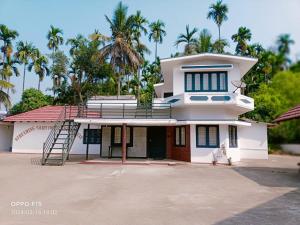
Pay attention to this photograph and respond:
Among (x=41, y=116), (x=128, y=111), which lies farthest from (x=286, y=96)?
(x=41, y=116)

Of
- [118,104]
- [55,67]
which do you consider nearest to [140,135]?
[118,104]

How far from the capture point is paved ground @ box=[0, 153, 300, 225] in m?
5.80

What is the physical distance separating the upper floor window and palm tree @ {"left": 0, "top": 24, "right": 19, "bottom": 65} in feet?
94.1

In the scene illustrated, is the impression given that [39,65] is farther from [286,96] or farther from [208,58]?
[286,96]

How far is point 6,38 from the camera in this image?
3503 cm

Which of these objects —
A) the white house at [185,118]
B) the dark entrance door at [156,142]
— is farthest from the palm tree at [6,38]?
the dark entrance door at [156,142]

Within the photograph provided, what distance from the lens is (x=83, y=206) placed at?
6.75m

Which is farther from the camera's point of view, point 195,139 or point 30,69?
point 30,69

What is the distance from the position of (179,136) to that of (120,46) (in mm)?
13369

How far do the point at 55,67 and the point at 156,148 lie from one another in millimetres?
23041

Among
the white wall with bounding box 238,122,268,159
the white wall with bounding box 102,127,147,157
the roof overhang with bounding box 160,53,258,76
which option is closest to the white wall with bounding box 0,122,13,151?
the white wall with bounding box 102,127,147,157

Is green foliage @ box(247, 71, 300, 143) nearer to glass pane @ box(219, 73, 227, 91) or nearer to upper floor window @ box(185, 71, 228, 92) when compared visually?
upper floor window @ box(185, 71, 228, 92)

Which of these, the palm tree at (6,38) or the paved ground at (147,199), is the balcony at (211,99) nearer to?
the paved ground at (147,199)

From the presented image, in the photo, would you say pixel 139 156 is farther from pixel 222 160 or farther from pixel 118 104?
pixel 222 160
